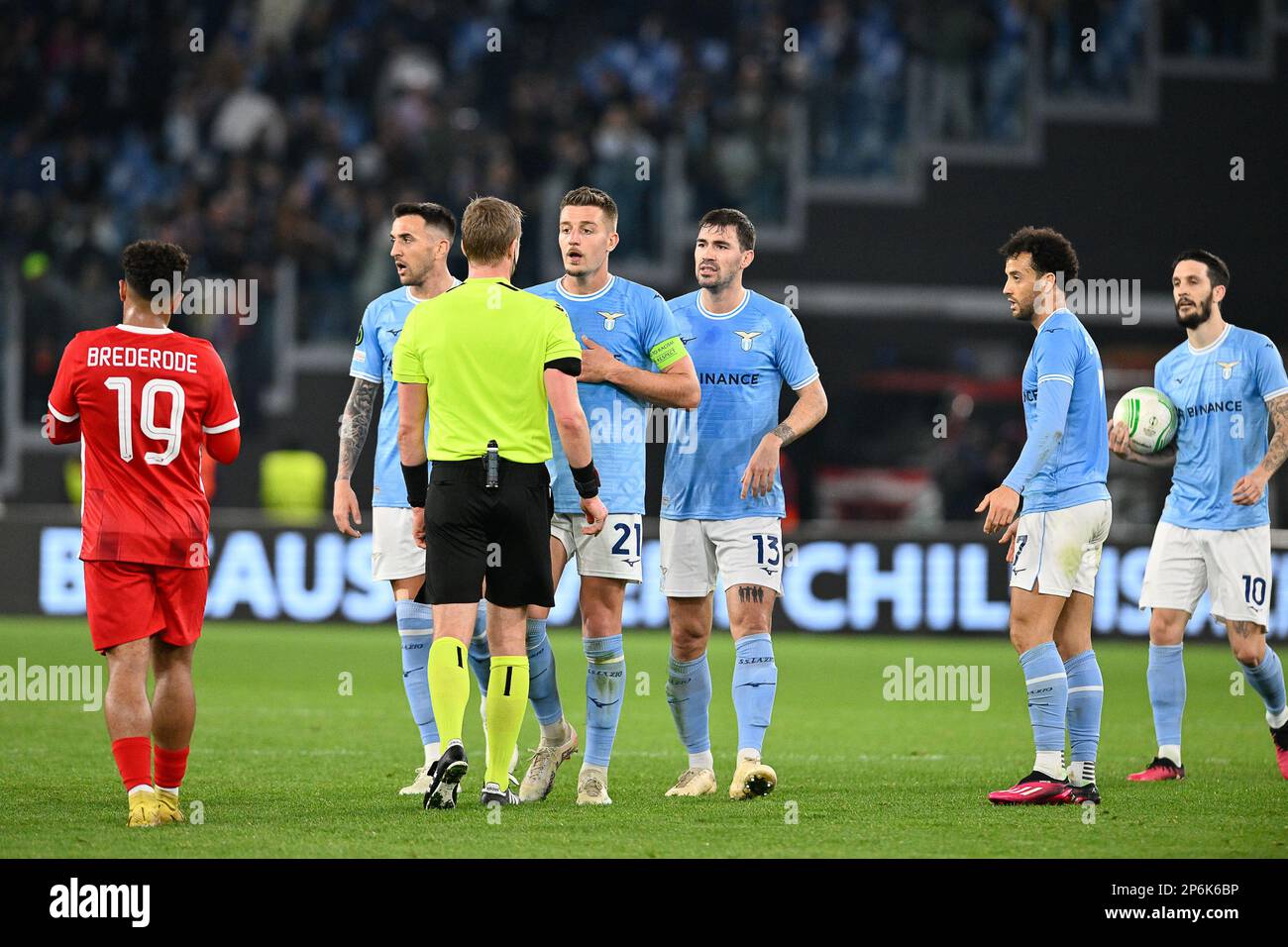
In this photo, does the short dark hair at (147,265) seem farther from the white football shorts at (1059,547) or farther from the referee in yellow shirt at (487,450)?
the white football shorts at (1059,547)

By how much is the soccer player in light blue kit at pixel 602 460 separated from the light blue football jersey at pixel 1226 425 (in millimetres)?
2745

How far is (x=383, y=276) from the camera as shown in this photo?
18.1 meters

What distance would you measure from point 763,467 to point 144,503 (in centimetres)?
253

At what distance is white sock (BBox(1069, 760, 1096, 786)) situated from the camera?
24.5ft

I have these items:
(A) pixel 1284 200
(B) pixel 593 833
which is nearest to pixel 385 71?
(A) pixel 1284 200

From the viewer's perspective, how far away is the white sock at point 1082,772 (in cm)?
746

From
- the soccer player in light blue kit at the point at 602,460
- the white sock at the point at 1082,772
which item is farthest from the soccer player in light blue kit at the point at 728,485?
the white sock at the point at 1082,772

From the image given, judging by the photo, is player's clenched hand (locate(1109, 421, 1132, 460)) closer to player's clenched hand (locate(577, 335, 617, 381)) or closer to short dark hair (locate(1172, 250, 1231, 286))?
short dark hair (locate(1172, 250, 1231, 286))

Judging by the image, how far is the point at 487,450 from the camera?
6488 millimetres

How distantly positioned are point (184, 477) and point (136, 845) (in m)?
1.51

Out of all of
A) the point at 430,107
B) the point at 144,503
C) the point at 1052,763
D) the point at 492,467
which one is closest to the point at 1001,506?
the point at 1052,763

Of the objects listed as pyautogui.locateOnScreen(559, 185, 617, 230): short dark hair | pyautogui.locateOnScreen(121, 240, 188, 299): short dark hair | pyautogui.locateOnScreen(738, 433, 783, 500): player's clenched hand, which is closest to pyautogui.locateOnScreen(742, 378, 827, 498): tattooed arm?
pyautogui.locateOnScreen(738, 433, 783, 500): player's clenched hand

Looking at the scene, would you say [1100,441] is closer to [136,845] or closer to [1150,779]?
[1150,779]

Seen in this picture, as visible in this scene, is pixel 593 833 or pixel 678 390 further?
pixel 678 390
